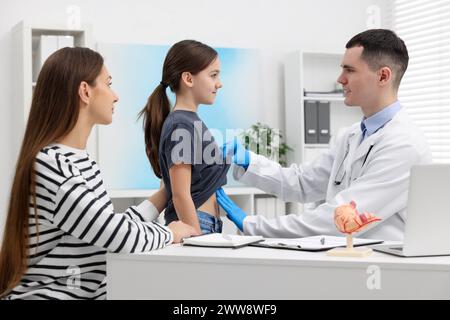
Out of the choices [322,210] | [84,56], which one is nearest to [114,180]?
[322,210]

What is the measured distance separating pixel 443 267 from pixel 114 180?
11.1 ft

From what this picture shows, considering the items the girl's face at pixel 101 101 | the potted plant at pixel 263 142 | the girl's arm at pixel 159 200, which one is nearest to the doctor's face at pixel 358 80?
the girl's arm at pixel 159 200

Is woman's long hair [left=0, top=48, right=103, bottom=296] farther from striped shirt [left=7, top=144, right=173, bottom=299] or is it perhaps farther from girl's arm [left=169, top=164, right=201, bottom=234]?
girl's arm [left=169, top=164, right=201, bottom=234]

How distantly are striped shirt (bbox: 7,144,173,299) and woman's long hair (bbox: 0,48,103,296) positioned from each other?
22mm

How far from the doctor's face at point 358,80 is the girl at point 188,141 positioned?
574mm

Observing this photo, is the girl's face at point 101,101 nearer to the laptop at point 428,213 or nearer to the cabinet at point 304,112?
the laptop at point 428,213

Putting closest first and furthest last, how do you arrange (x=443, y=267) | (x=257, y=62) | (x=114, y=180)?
1. (x=443, y=267)
2. (x=114, y=180)
3. (x=257, y=62)

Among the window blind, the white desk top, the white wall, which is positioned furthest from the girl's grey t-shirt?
the window blind

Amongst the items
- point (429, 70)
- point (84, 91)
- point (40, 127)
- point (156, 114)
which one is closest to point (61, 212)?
point (40, 127)

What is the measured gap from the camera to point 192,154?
92.1 inches

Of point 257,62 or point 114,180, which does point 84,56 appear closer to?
point 114,180

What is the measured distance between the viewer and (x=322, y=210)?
2.41 metres
